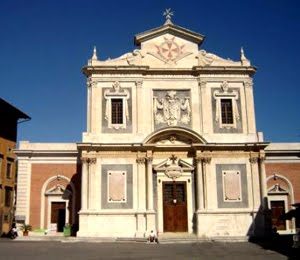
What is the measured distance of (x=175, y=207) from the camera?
29594 millimetres

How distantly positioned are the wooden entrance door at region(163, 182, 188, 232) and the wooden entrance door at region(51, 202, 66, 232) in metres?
7.57

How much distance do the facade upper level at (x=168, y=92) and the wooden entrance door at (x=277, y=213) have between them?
575cm

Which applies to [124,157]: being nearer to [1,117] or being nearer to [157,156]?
[157,156]

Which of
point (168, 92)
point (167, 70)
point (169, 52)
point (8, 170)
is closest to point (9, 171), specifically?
point (8, 170)

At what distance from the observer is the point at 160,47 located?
31859 mm

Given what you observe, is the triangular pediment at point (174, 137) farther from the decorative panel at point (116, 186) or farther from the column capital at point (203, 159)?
the decorative panel at point (116, 186)

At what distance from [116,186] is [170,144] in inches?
175

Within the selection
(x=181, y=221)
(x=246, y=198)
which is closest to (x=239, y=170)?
(x=246, y=198)

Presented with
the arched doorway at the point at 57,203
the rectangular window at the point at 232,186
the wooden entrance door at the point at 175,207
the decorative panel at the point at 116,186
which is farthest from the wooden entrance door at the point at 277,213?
the arched doorway at the point at 57,203

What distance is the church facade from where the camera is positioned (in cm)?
2892

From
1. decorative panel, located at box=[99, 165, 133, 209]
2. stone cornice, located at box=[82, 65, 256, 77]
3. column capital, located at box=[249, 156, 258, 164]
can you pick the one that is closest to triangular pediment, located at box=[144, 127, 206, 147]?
decorative panel, located at box=[99, 165, 133, 209]

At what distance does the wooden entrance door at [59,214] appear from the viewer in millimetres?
32000

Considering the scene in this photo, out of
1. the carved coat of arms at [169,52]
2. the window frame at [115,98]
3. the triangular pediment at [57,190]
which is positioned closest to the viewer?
the window frame at [115,98]

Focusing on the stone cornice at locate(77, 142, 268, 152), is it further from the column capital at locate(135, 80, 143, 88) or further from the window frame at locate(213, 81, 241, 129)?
the column capital at locate(135, 80, 143, 88)
